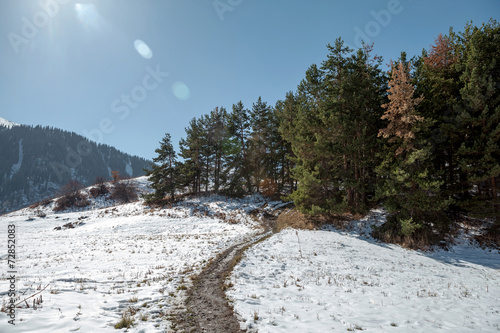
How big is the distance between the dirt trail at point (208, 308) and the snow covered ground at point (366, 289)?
1.49 ft

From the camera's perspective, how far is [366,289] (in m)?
8.37

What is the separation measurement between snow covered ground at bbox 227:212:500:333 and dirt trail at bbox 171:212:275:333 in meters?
0.45

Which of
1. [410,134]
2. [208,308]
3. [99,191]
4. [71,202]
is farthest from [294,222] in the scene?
[99,191]

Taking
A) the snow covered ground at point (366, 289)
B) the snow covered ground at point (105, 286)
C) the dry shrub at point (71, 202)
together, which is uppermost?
the dry shrub at point (71, 202)

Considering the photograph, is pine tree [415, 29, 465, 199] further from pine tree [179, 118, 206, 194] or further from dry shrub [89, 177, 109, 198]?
Answer: dry shrub [89, 177, 109, 198]

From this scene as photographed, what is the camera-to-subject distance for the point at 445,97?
17.7 m

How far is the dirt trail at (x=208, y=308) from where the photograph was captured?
5.87m

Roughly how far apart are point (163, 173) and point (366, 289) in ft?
123

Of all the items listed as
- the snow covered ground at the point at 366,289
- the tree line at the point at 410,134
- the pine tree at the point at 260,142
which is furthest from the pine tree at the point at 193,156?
the snow covered ground at the point at 366,289

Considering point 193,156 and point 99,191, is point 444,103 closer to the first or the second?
point 193,156

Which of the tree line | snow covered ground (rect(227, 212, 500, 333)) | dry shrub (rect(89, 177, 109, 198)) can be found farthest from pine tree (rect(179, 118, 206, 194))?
dry shrub (rect(89, 177, 109, 198))

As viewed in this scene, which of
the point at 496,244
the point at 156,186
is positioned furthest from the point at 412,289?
the point at 156,186

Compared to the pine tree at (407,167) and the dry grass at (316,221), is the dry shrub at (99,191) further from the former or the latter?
the pine tree at (407,167)

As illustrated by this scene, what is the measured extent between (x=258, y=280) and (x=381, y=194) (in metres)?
12.9
